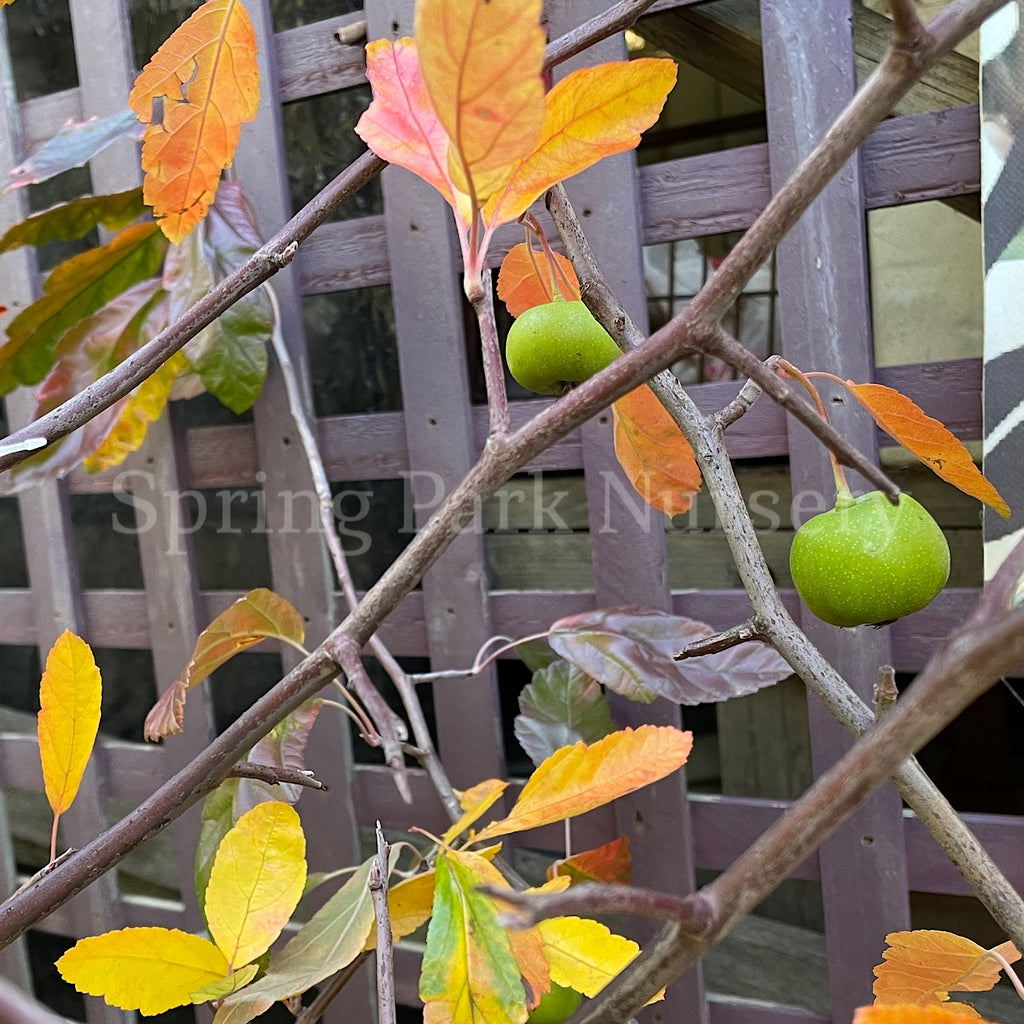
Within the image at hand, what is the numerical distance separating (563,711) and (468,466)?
1.06ft

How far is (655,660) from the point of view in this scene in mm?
805

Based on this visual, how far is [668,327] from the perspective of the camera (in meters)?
0.23

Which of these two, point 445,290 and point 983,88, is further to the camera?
point 445,290

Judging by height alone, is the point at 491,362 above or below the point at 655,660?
above

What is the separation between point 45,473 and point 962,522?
1.43 metres

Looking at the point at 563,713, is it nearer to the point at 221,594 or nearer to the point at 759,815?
the point at 759,815

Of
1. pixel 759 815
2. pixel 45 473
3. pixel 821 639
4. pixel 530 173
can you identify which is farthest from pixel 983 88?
pixel 45 473

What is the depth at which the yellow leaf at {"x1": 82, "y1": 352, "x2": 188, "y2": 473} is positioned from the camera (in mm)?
992

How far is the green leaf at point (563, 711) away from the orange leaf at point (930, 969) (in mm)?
512

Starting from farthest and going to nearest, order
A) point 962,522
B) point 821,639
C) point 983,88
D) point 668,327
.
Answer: point 962,522, point 821,639, point 983,88, point 668,327

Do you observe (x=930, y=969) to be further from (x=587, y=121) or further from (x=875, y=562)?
(x=587, y=121)

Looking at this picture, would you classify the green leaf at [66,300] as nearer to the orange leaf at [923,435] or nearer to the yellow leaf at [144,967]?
the yellow leaf at [144,967]

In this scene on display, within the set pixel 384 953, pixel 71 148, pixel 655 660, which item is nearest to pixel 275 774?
pixel 384 953

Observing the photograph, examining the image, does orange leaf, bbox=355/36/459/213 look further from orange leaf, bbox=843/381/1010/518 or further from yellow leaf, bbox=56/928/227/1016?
yellow leaf, bbox=56/928/227/1016
